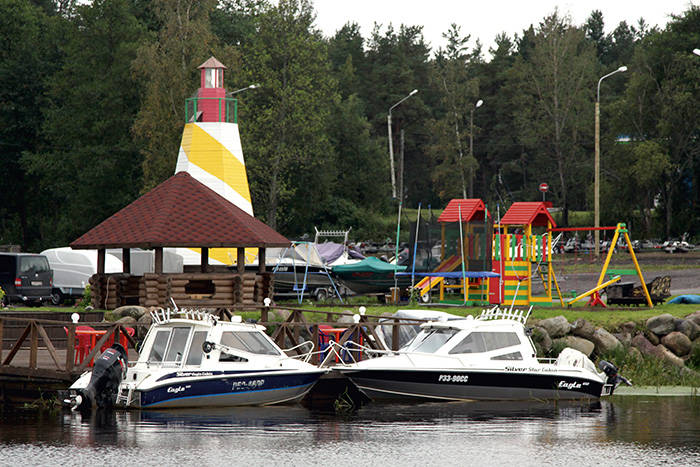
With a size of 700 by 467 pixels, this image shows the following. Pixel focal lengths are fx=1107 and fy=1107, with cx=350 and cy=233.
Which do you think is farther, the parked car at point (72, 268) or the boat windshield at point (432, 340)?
the parked car at point (72, 268)

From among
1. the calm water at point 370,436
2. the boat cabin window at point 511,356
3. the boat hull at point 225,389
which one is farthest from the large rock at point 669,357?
the boat hull at point 225,389

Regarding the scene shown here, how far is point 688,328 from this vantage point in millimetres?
31000

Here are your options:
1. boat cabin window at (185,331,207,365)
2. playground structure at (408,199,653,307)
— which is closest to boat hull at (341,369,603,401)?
boat cabin window at (185,331,207,365)

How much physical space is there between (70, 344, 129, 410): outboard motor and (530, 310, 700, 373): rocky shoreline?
37.8 feet

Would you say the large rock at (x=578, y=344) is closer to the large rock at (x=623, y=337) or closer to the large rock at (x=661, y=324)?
the large rock at (x=623, y=337)

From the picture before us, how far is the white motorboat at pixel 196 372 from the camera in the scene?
75.2 feet

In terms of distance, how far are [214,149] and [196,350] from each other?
20147 mm

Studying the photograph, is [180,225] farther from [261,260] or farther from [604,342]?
[604,342]

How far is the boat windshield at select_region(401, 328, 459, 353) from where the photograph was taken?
2523 centimetres

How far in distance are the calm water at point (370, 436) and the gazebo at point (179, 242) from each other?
8922mm

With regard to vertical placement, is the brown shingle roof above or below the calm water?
above

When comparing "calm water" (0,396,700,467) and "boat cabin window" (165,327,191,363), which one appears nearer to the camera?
"calm water" (0,396,700,467)

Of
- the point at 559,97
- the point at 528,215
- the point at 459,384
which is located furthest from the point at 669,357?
the point at 559,97

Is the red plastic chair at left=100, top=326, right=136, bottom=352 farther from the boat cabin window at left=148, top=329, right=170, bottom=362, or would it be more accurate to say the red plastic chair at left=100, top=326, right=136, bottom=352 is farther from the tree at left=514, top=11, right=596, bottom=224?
the tree at left=514, top=11, right=596, bottom=224
